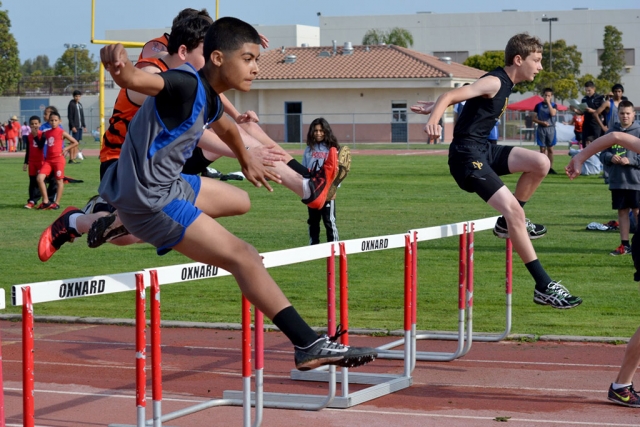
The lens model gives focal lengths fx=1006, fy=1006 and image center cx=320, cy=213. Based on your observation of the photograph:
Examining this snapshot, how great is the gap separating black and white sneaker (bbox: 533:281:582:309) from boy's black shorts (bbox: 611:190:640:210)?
605 centimetres

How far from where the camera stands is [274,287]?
4.82m

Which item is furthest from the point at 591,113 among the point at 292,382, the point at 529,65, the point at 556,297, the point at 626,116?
the point at 292,382

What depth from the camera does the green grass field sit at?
10.2 m

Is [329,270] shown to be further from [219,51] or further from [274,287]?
[219,51]

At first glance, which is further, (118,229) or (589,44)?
(589,44)

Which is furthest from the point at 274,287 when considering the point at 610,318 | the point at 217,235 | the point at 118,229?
the point at 610,318

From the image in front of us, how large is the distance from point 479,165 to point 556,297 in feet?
3.81

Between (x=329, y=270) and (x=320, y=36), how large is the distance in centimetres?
8037

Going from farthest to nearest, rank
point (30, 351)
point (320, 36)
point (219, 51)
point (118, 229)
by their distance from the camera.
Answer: point (320, 36), point (118, 229), point (219, 51), point (30, 351)

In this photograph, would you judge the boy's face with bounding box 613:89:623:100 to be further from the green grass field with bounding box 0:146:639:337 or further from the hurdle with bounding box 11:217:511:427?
the hurdle with bounding box 11:217:511:427

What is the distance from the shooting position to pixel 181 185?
4957mm

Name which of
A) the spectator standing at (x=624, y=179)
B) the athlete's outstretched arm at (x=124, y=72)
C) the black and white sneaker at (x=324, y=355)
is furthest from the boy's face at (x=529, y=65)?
the spectator standing at (x=624, y=179)

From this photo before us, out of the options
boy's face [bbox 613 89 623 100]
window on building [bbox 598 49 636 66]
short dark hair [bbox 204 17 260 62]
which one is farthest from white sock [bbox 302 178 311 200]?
window on building [bbox 598 49 636 66]

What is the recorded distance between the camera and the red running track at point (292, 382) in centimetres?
659
